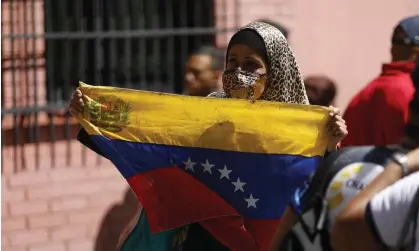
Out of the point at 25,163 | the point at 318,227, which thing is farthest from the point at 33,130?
the point at 318,227

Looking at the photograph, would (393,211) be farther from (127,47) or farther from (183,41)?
(183,41)

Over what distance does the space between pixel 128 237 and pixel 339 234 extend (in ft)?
5.02

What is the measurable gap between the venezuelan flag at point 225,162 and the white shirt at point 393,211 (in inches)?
48.9

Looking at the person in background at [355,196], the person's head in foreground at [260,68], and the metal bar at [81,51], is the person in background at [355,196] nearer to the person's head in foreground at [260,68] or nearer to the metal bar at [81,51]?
the person's head in foreground at [260,68]

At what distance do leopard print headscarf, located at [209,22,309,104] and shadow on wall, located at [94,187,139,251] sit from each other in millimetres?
2817

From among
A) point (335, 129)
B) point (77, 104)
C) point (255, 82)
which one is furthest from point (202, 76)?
point (335, 129)

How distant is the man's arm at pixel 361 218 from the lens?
7.81ft

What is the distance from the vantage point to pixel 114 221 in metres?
6.53

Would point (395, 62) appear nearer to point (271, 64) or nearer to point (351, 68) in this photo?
point (271, 64)

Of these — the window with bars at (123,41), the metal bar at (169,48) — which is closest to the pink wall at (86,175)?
the window with bars at (123,41)

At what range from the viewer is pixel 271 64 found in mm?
3707

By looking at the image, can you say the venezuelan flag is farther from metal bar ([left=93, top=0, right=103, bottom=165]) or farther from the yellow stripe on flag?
metal bar ([left=93, top=0, right=103, bottom=165])

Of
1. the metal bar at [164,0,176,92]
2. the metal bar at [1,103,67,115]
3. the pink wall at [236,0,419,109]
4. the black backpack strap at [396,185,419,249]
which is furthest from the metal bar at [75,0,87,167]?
the black backpack strap at [396,185,419,249]

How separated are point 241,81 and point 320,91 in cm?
237
